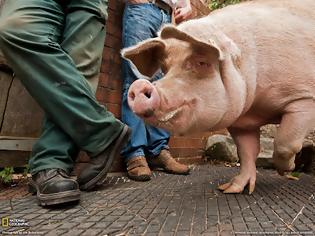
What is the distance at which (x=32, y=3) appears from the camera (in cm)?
166

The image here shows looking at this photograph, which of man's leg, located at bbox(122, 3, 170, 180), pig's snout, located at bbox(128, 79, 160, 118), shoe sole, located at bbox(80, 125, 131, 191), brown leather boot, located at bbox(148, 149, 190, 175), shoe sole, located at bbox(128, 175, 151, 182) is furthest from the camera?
brown leather boot, located at bbox(148, 149, 190, 175)

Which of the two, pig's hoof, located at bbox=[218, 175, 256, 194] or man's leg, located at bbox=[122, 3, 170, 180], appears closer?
pig's hoof, located at bbox=[218, 175, 256, 194]

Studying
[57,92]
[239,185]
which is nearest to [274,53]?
[239,185]

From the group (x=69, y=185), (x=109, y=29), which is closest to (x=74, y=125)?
(x=69, y=185)

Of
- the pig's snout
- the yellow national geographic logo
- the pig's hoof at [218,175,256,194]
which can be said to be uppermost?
the pig's snout

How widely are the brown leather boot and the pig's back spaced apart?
0.94m

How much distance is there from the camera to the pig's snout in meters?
1.25

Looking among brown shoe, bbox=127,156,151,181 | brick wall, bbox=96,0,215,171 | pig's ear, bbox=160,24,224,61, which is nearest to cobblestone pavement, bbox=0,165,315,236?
brown shoe, bbox=127,156,151,181

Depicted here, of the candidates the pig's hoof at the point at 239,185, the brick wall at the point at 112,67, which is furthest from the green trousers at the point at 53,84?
the brick wall at the point at 112,67

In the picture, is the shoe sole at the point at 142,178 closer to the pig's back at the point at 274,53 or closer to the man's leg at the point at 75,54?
the man's leg at the point at 75,54

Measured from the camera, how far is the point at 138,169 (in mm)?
2232

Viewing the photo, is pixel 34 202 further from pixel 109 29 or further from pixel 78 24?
pixel 109 29

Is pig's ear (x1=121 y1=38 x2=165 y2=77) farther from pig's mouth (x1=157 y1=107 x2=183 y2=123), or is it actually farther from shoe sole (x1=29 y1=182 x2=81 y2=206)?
shoe sole (x1=29 y1=182 x2=81 y2=206)

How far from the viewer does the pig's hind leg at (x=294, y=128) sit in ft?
5.47
